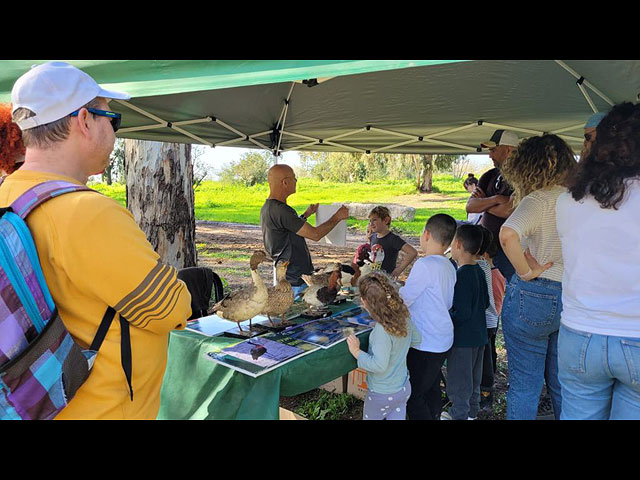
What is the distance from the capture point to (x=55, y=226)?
1.04 metres

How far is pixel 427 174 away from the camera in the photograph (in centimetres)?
2384

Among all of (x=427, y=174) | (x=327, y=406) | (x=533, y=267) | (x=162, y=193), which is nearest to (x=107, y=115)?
(x=533, y=267)

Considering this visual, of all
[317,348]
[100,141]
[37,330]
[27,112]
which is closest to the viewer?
[37,330]

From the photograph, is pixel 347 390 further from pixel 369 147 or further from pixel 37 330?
pixel 369 147

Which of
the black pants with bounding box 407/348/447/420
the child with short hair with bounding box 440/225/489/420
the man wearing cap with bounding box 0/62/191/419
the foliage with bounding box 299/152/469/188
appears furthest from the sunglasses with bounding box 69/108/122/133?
the foliage with bounding box 299/152/469/188

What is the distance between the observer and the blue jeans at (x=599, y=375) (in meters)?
1.45

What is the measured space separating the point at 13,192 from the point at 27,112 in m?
0.24

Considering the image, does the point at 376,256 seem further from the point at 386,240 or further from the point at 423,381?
the point at 423,381

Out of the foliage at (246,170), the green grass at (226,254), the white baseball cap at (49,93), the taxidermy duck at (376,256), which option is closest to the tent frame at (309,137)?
the taxidermy duck at (376,256)

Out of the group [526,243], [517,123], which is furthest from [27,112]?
[517,123]

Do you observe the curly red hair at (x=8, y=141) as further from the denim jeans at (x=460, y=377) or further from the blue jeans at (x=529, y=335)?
the denim jeans at (x=460, y=377)

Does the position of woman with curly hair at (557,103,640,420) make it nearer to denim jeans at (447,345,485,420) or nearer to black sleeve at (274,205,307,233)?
denim jeans at (447,345,485,420)

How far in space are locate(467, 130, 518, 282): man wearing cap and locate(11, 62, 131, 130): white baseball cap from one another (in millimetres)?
3049

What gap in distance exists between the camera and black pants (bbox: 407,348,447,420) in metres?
2.53
